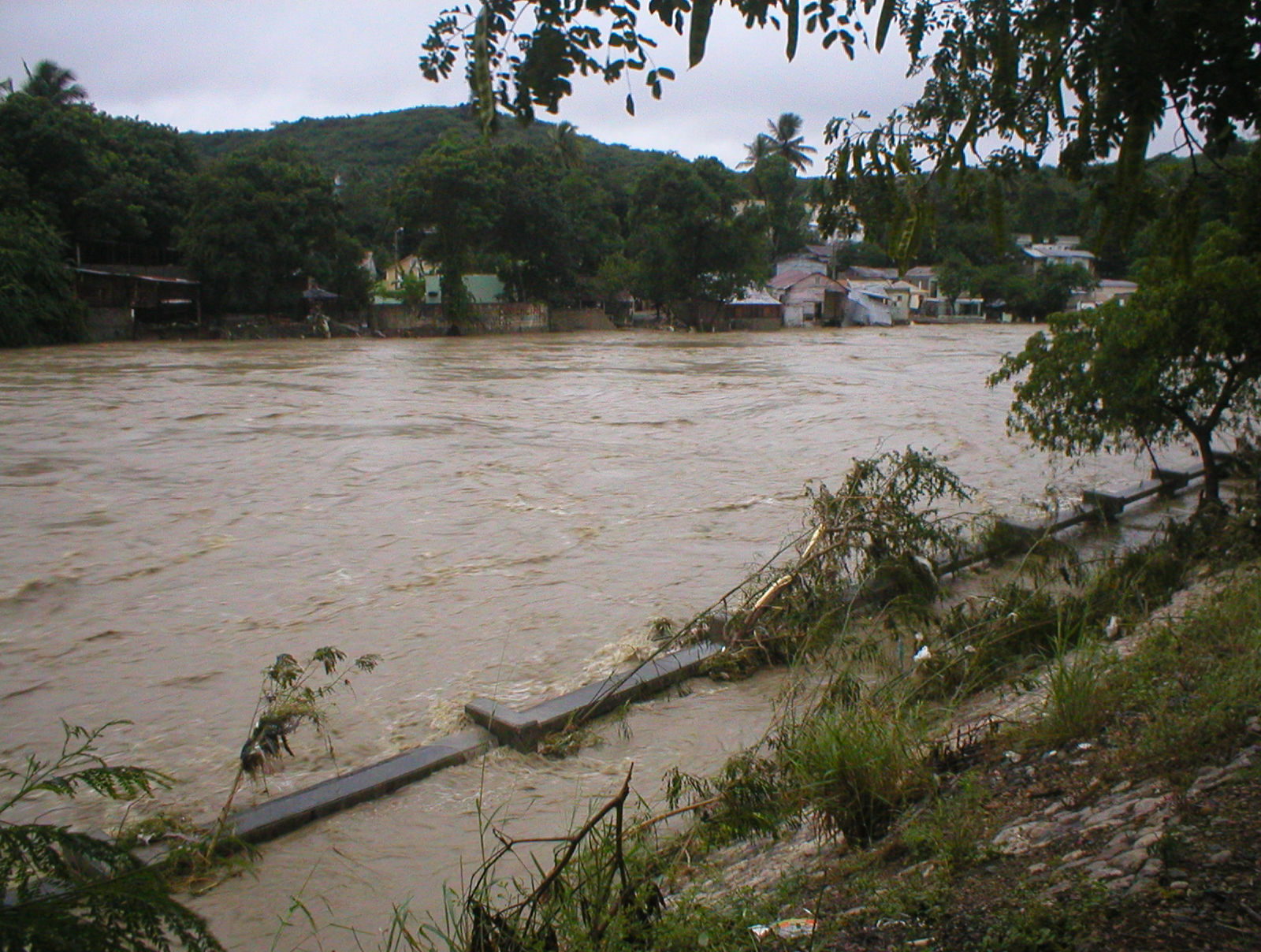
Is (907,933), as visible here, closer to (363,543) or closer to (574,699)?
(574,699)

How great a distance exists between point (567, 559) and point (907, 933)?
6839 mm

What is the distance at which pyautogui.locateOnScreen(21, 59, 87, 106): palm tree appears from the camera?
4659cm

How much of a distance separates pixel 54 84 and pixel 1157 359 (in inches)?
2124

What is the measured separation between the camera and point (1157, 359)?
764 centimetres

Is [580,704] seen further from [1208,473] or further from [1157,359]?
[1208,473]

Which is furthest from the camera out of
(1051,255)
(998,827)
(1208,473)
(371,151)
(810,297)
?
(371,151)

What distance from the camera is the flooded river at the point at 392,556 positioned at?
4.73 metres

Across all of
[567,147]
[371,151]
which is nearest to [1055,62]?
[567,147]

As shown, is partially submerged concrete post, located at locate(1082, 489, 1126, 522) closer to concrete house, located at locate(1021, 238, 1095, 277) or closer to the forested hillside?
the forested hillside

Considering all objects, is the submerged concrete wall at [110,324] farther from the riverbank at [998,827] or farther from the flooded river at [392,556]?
the riverbank at [998,827]

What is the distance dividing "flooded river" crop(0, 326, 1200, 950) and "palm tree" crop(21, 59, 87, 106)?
31.7m

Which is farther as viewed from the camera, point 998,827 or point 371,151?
point 371,151

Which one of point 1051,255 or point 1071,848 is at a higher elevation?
point 1051,255

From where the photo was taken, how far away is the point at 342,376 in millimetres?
26234
